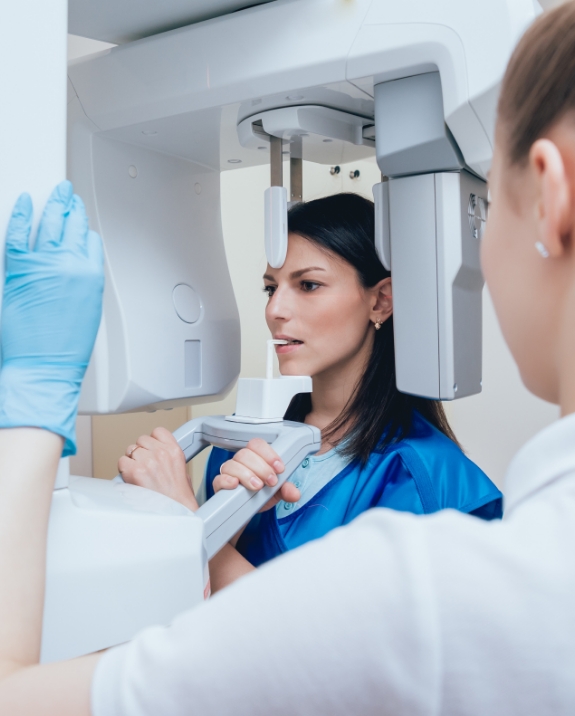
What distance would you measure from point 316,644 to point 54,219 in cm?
48

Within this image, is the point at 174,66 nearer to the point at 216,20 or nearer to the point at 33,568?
the point at 216,20

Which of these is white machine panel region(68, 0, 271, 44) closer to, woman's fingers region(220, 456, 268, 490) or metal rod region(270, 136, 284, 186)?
metal rod region(270, 136, 284, 186)

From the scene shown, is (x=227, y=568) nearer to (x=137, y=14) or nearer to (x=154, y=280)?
(x=154, y=280)

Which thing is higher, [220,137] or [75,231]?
[220,137]

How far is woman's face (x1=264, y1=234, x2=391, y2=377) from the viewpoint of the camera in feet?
4.14

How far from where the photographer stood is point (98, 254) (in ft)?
2.27

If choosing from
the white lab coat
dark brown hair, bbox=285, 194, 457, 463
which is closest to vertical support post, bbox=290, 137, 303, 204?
dark brown hair, bbox=285, 194, 457, 463

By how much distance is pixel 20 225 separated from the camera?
63 centimetres

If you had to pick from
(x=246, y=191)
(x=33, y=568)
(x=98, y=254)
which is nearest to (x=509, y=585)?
(x=33, y=568)

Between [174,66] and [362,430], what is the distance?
0.69 meters

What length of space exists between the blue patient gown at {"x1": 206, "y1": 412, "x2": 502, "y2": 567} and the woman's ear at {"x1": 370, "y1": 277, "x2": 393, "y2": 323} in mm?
258

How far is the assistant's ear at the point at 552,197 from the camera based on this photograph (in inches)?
15.2

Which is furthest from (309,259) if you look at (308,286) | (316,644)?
(316,644)

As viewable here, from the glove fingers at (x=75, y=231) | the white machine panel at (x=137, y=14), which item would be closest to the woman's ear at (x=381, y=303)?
the white machine panel at (x=137, y=14)
